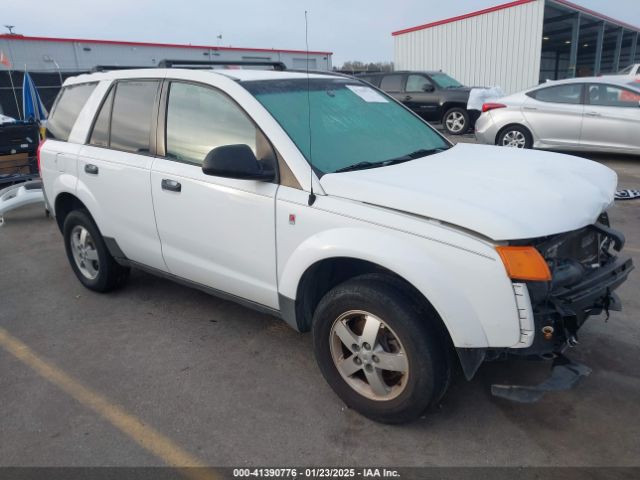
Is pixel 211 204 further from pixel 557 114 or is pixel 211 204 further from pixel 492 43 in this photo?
pixel 492 43

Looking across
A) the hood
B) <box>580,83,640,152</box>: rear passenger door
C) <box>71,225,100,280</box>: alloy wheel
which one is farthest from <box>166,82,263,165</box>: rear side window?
<box>580,83,640,152</box>: rear passenger door

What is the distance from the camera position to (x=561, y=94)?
31.8 ft

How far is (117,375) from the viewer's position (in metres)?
3.38

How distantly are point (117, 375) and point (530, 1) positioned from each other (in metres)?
20.2

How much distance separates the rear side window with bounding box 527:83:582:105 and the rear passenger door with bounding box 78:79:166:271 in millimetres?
8175

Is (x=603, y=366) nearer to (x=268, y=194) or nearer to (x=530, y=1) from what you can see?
(x=268, y=194)

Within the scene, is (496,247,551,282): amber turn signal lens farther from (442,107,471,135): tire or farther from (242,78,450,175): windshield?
(442,107,471,135): tire

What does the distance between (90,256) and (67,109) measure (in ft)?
4.23

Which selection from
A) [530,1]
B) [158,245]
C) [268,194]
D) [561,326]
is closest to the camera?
[561,326]

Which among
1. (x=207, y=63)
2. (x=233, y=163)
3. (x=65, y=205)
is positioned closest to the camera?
(x=233, y=163)

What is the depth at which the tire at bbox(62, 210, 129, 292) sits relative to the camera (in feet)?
14.3

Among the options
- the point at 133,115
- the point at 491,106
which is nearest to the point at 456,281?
the point at 133,115

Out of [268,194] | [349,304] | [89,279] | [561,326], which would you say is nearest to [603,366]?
[561,326]

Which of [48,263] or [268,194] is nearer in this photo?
[268,194]
